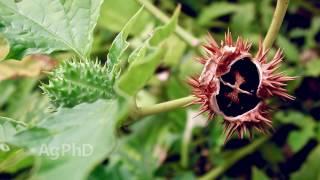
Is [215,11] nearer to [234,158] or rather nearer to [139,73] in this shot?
[234,158]

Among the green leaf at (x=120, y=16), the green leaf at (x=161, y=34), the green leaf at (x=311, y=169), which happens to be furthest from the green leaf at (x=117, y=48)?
the green leaf at (x=120, y=16)

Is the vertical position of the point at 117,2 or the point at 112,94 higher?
the point at 112,94

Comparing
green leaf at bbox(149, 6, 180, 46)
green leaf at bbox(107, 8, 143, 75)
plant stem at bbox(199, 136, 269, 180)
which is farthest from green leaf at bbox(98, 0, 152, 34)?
green leaf at bbox(149, 6, 180, 46)

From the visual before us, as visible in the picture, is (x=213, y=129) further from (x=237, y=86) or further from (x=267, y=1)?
(x=237, y=86)

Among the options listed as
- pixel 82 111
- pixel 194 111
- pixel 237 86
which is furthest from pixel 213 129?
pixel 82 111

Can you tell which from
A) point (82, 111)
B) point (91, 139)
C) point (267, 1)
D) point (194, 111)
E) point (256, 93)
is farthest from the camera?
point (267, 1)
